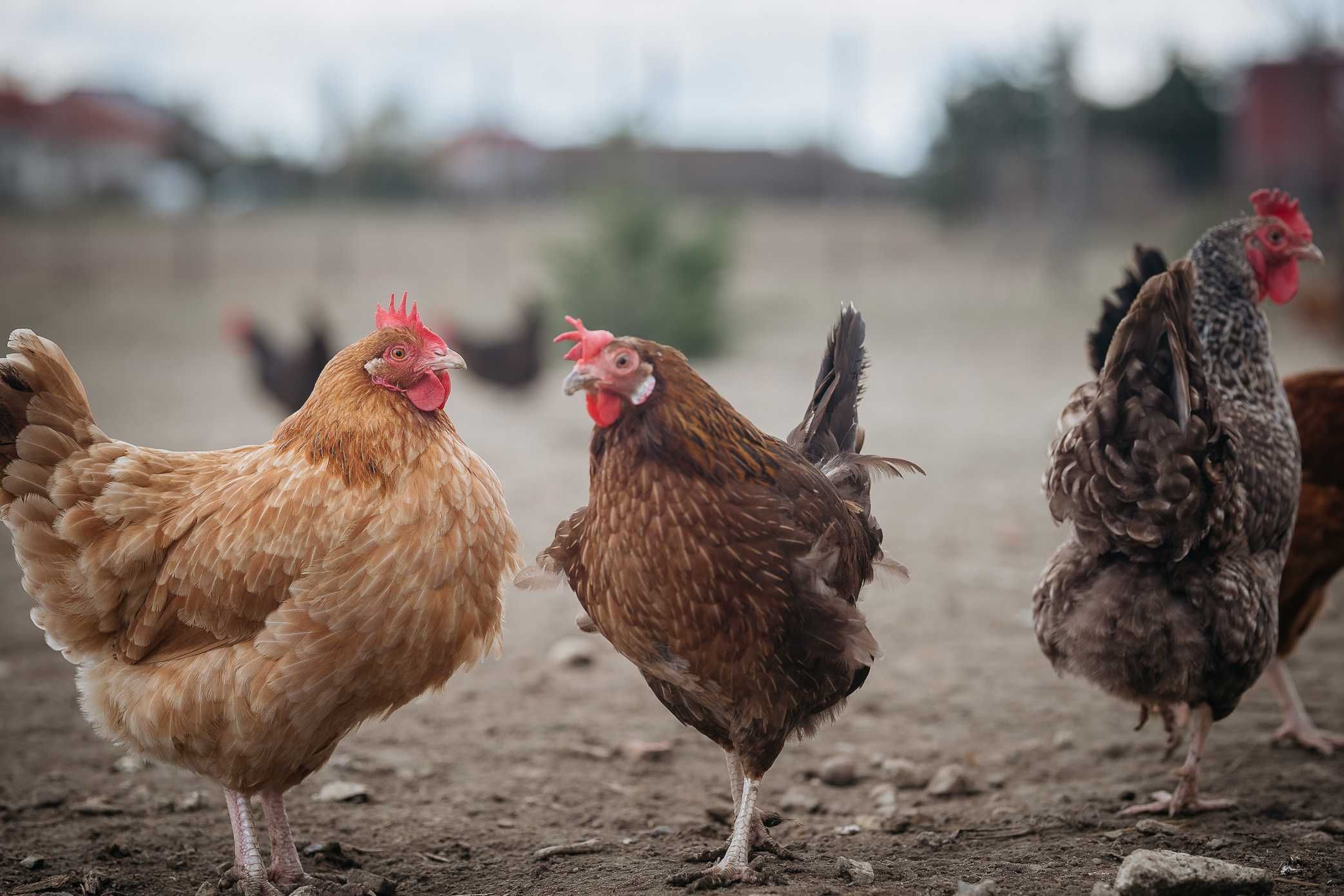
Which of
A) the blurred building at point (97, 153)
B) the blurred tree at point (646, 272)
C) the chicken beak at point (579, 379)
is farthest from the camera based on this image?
the blurred building at point (97, 153)

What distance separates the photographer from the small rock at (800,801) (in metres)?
3.46

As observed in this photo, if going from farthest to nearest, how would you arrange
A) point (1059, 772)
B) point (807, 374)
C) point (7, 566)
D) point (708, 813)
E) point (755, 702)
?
point (807, 374), point (7, 566), point (1059, 772), point (708, 813), point (755, 702)

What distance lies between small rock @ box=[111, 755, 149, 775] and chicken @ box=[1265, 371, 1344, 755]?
424 centimetres

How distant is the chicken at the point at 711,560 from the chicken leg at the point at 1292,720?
209cm

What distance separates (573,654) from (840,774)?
168 cm

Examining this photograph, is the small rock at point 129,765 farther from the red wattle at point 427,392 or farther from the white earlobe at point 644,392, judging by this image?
the white earlobe at point 644,392

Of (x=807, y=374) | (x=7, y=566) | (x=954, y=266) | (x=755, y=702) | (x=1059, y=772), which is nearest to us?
(x=755, y=702)

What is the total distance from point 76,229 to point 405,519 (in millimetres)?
18556

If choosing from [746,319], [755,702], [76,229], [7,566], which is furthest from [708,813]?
[76,229]

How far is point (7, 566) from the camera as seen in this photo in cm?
626

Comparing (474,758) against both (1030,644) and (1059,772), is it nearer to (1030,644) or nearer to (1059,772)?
(1059,772)

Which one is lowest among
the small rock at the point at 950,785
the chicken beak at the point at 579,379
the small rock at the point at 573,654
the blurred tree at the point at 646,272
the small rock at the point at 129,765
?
the small rock at the point at 950,785

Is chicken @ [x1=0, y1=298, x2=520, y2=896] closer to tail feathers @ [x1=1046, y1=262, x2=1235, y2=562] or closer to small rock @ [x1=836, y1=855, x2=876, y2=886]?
small rock @ [x1=836, y1=855, x2=876, y2=886]

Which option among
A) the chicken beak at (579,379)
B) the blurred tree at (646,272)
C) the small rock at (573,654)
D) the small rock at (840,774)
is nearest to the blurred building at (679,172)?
the blurred tree at (646,272)
